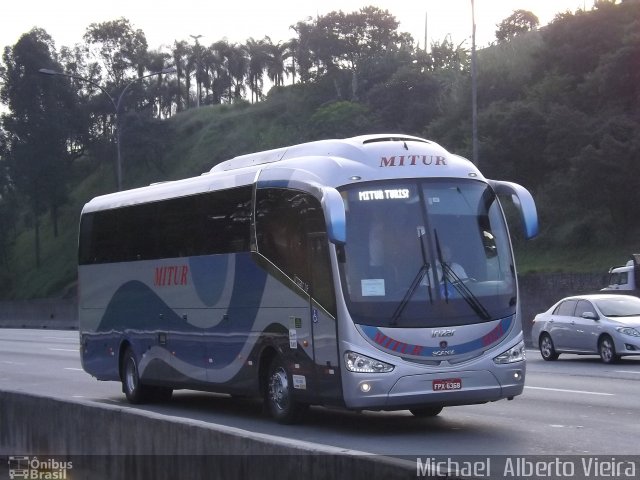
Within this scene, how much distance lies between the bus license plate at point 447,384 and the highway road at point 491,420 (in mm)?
573

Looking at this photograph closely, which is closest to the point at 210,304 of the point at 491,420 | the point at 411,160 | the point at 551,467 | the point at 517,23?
the point at 411,160

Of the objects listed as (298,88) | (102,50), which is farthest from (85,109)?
(298,88)

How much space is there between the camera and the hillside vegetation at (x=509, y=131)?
4931cm

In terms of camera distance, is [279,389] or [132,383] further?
[132,383]

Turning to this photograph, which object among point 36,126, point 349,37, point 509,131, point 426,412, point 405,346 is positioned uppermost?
point 349,37

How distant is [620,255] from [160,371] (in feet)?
113

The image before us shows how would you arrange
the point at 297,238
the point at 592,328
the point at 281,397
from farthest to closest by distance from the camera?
the point at 592,328 → the point at 281,397 → the point at 297,238

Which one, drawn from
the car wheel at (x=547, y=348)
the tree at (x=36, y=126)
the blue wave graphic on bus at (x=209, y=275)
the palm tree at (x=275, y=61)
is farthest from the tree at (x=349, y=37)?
the blue wave graphic on bus at (x=209, y=275)

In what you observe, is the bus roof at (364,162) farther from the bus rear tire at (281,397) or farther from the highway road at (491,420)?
the highway road at (491,420)

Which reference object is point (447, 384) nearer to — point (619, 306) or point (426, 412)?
point (426, 412)

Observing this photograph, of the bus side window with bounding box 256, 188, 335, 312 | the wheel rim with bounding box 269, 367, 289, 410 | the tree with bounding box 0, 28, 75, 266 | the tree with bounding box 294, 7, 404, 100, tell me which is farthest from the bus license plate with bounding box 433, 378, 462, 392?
the tree with bounding box 294, 7, 404, 100

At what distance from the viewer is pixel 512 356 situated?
41.9ft

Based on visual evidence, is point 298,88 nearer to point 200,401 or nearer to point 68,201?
point 68,201

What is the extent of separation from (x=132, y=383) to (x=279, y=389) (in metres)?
5.06
